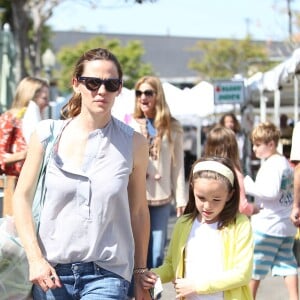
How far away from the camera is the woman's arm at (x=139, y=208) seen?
143 inches

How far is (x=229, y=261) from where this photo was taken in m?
4.11

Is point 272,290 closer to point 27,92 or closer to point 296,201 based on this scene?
point 296,201

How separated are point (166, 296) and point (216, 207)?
2635mm

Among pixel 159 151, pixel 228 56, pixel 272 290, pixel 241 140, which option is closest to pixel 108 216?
pixel 159 151

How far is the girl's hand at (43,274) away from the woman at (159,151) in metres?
3.06

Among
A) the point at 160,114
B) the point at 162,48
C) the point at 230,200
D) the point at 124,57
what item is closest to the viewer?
the point at 230,200

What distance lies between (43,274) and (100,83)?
0.79 metres

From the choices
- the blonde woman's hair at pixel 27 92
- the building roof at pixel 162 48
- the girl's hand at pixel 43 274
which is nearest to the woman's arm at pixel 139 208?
the girl's hand at pixel 43 274

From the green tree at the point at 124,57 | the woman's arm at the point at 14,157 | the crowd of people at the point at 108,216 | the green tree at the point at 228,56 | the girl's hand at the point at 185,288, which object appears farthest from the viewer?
the green tree at the point at 124,57

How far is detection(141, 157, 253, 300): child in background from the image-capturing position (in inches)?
157

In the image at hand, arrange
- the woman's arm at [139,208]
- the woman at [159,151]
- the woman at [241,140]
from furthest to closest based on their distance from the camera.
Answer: the woman at [241,140] < the woman at [159,151] < the woman's arm at [139,208]

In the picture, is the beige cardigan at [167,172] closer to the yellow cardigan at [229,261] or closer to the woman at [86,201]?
the yellow cardigan at [229,261]

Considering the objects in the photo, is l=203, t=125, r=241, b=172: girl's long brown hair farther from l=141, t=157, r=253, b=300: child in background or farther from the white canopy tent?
the white canopy tent

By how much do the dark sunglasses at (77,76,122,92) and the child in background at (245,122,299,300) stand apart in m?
3.15
